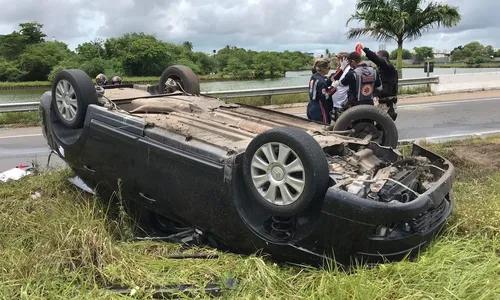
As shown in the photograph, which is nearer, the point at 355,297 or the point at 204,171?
the point at 355,297

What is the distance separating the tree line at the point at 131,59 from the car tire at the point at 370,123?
2682cm

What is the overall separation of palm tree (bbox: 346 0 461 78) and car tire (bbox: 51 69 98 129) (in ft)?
57.5

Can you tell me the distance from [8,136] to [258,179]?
350 inches

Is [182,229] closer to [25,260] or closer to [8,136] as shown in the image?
[25,260]

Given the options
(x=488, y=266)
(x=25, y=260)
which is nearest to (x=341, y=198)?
(x=488, y=266)

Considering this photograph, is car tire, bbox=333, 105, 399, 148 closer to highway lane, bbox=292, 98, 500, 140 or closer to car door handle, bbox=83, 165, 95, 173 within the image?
car door handle, bbox=83, 165, 95, 173

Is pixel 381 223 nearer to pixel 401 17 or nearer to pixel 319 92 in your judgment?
pixel 319 92

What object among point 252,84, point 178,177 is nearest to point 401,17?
point 252,84

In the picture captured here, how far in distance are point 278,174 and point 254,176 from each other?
18 cm

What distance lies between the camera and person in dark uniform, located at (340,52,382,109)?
5.94 metres

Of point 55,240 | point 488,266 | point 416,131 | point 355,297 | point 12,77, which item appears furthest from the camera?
point 12,77

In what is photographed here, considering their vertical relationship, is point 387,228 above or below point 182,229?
above

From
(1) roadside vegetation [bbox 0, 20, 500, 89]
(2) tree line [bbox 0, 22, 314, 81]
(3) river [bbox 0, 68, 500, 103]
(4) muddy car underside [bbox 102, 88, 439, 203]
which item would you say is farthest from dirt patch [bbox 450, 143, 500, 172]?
(2) tree line [bbox 0, 22, 314, 81]

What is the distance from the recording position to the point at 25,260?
3168 mm
